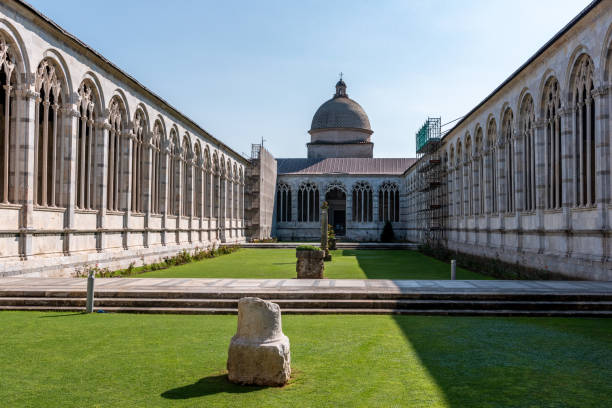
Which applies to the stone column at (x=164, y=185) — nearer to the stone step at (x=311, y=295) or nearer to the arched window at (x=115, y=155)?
the arched window at (x=115, y=155)

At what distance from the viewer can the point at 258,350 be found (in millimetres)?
6633

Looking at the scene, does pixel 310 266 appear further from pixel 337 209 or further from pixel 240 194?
pixel 337 209

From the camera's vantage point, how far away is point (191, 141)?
34.3m

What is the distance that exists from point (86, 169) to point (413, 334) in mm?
15914

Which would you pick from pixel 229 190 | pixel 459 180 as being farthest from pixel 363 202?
pixel 459 180

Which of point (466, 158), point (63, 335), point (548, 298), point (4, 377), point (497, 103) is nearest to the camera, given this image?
point (4, 377)

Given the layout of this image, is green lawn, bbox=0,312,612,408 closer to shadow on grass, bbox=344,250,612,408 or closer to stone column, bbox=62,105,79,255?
shadow on grass, bbox=344,250,612,408

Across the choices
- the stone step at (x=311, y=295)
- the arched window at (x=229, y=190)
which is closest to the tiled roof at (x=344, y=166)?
the arched window at (x=229, y=190)

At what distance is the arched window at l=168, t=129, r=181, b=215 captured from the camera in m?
31.0

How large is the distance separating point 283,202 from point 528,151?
128 ft

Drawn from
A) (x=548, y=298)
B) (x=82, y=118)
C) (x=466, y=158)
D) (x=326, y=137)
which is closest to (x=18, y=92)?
(x=82, y=118)

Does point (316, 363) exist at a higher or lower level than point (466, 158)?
lower

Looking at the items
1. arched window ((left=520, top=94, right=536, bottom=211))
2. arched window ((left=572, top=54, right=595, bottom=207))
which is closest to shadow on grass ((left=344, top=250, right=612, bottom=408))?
arched window ((left=572, top=54, right=595, bottom=207))

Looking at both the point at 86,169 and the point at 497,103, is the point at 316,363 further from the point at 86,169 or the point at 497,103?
the point at 497,103
